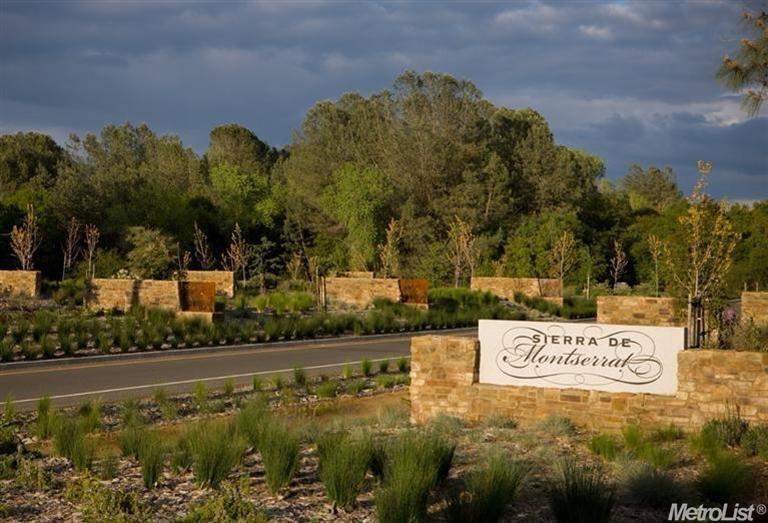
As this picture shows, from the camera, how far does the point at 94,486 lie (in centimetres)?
858

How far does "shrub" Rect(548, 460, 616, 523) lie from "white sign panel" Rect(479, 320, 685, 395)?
15.9 feet

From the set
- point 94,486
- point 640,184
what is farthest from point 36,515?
point 640,184

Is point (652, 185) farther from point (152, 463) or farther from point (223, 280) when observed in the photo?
point (152, 463)

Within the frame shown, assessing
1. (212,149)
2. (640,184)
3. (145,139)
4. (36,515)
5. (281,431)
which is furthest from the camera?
(640,184)

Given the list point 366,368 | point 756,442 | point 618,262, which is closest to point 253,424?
point 756,442

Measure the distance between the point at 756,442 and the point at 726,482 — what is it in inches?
100

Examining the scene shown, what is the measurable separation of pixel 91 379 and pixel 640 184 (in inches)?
4350

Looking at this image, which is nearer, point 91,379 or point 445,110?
point 91,379

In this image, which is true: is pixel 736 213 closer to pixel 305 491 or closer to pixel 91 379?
pixel 91 379

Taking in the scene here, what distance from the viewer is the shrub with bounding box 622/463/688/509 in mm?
9023

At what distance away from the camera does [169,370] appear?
20.0m

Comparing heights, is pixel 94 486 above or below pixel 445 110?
below

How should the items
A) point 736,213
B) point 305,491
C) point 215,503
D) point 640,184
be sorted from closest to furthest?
point 215,503, point 305,491, point 736,213, point 640,184

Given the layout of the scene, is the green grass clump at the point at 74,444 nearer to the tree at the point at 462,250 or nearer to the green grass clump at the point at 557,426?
the green grass clump at the point at 557,426
